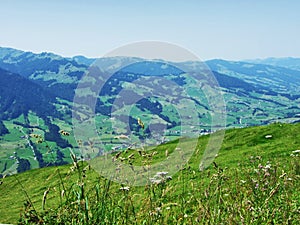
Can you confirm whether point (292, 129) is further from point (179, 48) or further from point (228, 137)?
point (179, 48)

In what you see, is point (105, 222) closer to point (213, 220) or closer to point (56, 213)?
point (56, 213)

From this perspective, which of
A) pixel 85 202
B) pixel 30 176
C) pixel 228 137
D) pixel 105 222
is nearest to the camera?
pixel 85 202

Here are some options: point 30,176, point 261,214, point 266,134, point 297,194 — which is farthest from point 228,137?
point 261,214

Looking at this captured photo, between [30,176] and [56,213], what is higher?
[56,213]

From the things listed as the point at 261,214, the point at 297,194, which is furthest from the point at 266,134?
the point at 261,214

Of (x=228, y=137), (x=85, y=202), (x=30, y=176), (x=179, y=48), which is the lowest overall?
(x=30, y=176)

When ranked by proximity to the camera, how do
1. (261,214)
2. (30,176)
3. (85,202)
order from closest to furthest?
1. (85,202)
2. (261,214)
3. (30,176)

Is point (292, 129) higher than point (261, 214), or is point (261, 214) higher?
point (261, 214)

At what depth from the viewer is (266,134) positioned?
3200 cm

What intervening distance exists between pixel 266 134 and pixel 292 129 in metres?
2.14

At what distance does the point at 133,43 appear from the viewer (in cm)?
917

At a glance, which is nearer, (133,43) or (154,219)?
(154,219)

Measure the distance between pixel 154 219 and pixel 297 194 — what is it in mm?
4490

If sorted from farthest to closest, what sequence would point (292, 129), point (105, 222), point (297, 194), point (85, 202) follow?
→ 1. point (292, 129)
2. point (297, 194)
3. point (105, 222)
4. point (85, 202)
